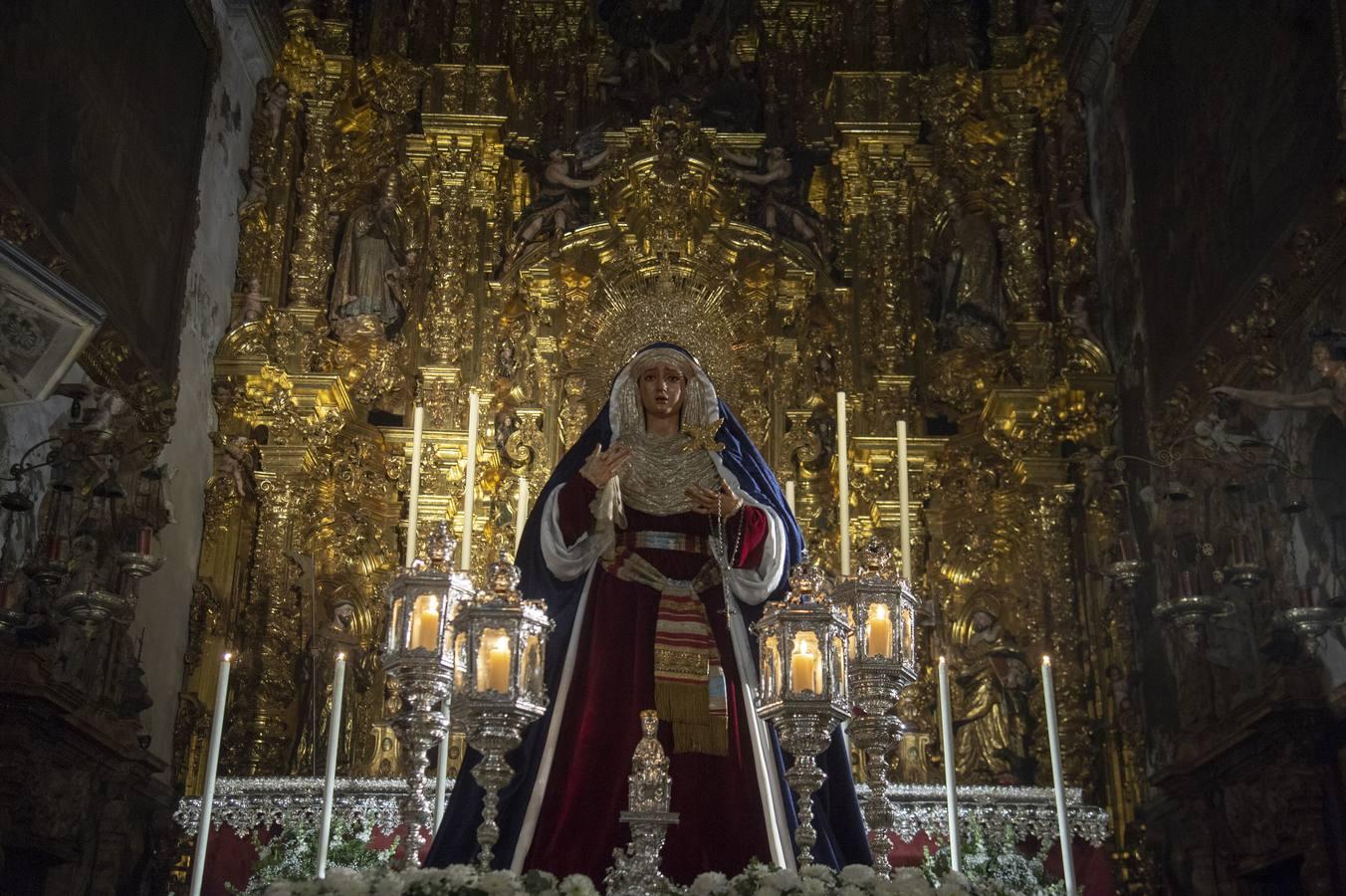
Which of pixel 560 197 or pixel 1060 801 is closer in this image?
pixel 1060 801

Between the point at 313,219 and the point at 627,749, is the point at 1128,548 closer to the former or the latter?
the point at 627,749

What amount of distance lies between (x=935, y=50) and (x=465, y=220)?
407 cm

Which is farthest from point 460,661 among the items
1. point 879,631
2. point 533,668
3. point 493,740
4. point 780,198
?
point 780,198

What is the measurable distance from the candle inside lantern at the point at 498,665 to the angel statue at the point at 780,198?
22.5 feet

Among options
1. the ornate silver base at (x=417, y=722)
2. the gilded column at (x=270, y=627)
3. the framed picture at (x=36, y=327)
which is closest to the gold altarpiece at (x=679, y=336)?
the gilded column at (x=270, y=627)

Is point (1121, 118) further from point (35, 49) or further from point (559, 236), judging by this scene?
point (35, 49)

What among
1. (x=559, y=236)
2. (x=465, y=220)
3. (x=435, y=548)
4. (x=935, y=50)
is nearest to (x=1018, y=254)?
(x=935, y=50)

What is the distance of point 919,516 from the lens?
11.1 m

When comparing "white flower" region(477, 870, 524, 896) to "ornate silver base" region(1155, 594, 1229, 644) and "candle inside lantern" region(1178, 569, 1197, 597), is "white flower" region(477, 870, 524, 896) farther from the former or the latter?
"candle inside lantern" region(1178, 569, 1197, 597)

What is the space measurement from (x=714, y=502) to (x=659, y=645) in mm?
723

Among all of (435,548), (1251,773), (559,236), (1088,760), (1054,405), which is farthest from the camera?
(559,236)

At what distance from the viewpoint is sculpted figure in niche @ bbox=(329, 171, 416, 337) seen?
11.7 m

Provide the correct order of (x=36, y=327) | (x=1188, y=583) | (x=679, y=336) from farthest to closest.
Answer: (x=679, y=336) < (x=1188, y=583) < (x=36, y=327)

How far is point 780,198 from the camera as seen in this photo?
12.3m
